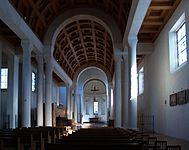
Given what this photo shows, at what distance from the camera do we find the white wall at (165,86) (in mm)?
15320

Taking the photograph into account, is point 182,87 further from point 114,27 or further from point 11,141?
point 11,141

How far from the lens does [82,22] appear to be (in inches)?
1065

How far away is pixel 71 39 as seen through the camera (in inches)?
1225

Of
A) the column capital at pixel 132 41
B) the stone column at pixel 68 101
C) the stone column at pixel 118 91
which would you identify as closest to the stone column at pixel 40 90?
the stone column at pixel 118 91

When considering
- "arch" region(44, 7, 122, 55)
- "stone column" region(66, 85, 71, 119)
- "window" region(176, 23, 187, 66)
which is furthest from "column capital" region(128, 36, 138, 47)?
"stone column" region(66, 85, 71, 119)

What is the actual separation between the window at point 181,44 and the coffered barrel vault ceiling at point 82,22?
3.51ft

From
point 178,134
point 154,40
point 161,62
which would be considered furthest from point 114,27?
point 178,134

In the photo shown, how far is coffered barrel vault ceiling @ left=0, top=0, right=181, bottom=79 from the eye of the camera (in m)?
18.0

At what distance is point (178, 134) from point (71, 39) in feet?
56.7

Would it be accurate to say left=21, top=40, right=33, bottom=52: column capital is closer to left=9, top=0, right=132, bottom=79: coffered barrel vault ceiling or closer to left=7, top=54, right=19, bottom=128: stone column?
left=9, top=0, right=132, bottom=79: coffered barrel vault ceiling

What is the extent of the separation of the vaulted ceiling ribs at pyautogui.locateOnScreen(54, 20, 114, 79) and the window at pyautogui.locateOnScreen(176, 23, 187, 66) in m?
10.6

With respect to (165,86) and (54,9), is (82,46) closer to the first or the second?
(54,9)

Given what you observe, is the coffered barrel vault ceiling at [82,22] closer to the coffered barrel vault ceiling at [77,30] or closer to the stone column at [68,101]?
the coffered barrel vault ceiling at [77,30]

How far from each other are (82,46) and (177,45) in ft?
61.7
